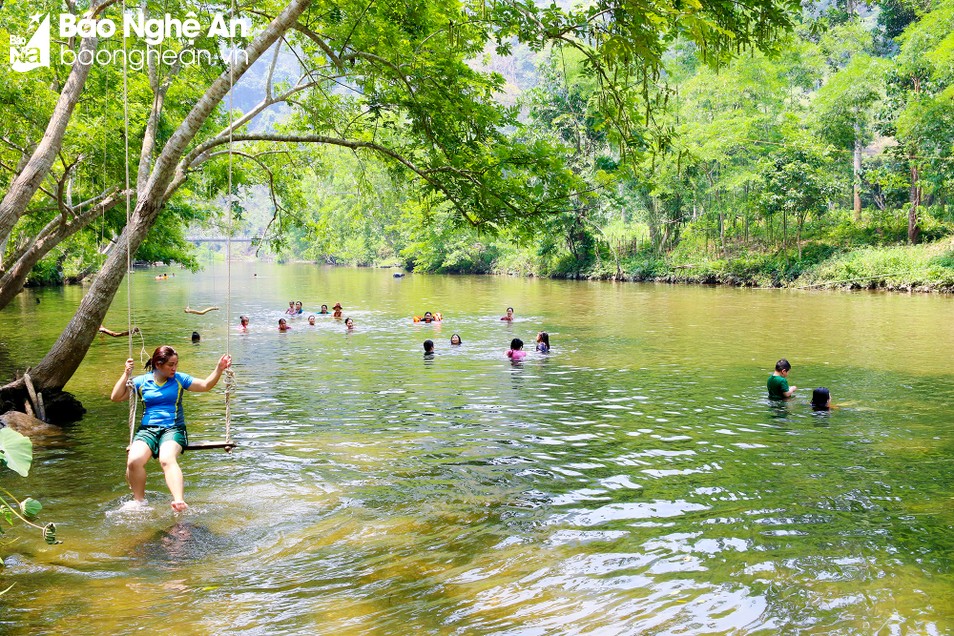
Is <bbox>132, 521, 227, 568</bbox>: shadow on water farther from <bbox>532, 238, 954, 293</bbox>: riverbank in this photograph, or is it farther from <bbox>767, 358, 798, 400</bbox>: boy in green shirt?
<bbox>532, 238, 954, 293</bbox>: riverbank

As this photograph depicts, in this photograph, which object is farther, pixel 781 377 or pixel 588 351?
pixel 588 351

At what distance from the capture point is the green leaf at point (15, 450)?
422cm

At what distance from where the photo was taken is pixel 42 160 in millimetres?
11844

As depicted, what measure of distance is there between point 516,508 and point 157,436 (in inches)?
163

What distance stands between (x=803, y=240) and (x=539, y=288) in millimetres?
19479

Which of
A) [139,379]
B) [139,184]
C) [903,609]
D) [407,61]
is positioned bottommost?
[903,609]

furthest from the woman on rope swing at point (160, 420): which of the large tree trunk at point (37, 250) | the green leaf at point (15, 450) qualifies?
the large tree trunk at point (37, 250)

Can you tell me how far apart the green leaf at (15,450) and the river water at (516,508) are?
2.20 m

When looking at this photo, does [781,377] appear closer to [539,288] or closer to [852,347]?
[852,347]

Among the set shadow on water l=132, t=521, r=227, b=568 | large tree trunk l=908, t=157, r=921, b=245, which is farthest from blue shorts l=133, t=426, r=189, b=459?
large tree trunk l=908, t=157, r=921, b=245

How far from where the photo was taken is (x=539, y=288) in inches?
2242

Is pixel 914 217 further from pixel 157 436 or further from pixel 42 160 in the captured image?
pixel 157 436

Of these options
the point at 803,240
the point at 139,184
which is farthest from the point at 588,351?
the point at 803,240

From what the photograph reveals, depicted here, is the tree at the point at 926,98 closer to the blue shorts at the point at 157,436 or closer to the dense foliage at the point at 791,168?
the dense foliage at the point at 791,168
